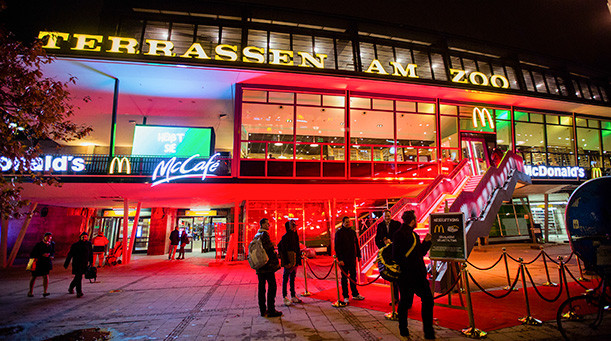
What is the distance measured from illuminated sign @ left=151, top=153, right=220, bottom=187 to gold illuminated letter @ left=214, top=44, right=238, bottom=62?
4244 millimetres

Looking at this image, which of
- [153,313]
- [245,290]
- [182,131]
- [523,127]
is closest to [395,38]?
[523,127]

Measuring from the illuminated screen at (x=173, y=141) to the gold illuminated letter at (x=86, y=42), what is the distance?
4.03 meters

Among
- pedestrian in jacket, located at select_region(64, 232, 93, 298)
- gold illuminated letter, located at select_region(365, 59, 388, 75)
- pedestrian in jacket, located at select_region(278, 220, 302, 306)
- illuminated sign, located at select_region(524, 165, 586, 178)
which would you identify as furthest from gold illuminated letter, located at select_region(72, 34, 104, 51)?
illuminated sign, located at select_region(524, 165, 586, 178)

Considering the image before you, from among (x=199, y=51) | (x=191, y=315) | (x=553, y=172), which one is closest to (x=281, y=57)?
(x=199, y=51)

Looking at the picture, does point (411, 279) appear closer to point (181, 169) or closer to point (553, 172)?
point (181, 169)

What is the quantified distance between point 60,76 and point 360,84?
13.5m

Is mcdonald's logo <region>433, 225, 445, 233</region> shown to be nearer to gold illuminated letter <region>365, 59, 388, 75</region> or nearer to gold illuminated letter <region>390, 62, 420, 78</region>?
gold illuminated letter <region>365, 59, 388, 75</region>

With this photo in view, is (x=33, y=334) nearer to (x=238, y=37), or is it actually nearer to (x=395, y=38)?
(x=238, y=37)

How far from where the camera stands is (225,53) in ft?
40.6

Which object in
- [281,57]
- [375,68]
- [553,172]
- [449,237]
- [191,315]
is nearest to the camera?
[449,237]

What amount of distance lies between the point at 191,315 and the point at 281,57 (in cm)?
1068

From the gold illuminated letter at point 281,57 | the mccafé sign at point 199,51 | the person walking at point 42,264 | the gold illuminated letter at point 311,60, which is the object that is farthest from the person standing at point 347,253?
the gold illuminated letter at point 311,60

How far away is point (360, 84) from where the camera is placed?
13914mm

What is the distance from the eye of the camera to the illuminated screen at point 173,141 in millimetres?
14477
